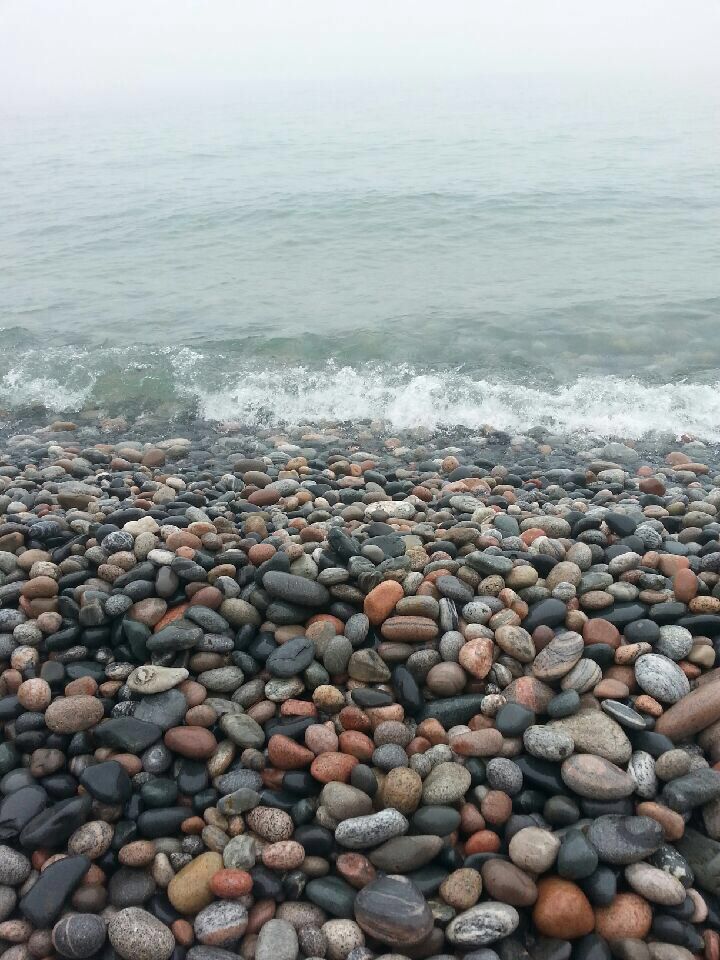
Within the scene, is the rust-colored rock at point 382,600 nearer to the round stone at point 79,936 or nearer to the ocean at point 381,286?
the round stone at point 79,936

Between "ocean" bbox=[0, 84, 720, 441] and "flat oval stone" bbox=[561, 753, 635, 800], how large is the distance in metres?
5.85

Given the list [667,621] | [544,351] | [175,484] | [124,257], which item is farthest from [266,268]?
[667,621]

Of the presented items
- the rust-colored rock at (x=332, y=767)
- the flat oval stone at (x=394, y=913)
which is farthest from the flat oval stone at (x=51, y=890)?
the flat oval stone at (x=394, y=913)

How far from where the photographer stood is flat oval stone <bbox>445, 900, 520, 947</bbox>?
108 inches

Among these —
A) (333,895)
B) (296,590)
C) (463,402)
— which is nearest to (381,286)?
(463,402)

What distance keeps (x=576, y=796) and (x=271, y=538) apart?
8.04 feet

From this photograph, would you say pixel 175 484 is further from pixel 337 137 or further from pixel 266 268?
pixel 337 137

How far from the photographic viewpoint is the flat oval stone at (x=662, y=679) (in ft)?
11.6

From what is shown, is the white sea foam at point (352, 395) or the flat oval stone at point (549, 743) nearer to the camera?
the flat oval stone at point (549, 743)

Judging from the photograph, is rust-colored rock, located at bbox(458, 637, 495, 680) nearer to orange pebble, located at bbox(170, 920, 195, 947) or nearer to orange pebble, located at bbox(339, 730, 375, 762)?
orange pebble, located at bbox(339, 730, 375, 762)

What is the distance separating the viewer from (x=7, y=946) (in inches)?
112

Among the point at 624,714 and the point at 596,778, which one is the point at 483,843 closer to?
the point at 596,778

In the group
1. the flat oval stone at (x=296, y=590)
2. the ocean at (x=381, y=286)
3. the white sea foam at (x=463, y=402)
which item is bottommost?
the white sea foam at (x=463, y=402)

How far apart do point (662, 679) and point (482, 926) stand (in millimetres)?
1500
